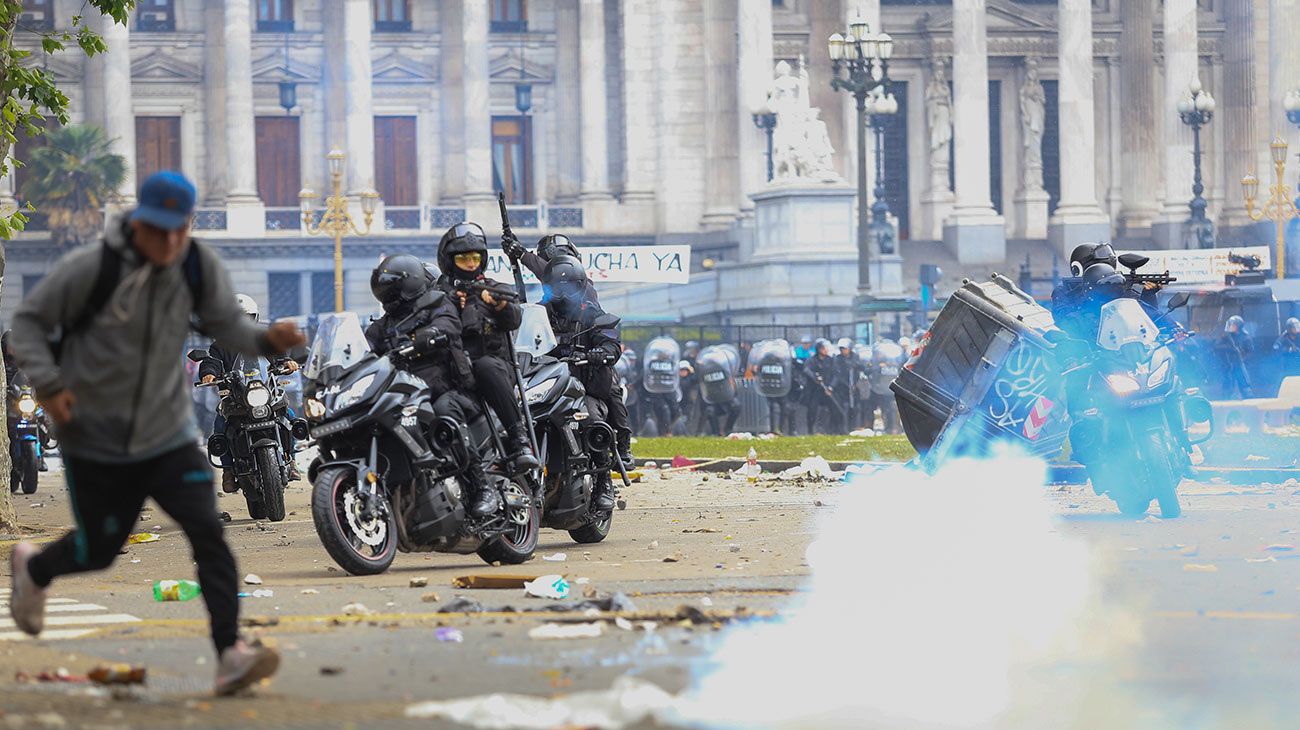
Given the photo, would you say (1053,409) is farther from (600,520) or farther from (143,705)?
(143,705)

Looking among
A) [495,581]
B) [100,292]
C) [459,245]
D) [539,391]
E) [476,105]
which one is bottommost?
[495,581]

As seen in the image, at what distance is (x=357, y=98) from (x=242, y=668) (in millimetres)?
53848

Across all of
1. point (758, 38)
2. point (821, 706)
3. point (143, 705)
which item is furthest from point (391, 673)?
point (758, 38)

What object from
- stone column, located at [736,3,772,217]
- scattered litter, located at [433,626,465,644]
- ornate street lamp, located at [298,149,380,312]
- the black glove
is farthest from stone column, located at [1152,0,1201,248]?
scattered litter, located at [433,626,465,644]

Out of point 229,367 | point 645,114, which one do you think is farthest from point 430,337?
point 645,114

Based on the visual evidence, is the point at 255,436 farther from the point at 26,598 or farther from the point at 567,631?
the point at 26,598

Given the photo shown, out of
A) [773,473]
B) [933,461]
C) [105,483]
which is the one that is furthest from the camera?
[773,473]

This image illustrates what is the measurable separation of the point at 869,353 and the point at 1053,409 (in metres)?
19.1

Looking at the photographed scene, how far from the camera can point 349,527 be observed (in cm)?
1205

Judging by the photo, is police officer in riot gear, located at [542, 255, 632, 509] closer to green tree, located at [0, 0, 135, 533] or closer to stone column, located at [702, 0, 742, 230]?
green tree, located at [0, 0, 135, 533]

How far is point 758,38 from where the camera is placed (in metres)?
55.8

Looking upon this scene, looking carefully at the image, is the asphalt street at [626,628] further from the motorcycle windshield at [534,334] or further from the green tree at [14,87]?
the motorcycle windshield at [534,334]

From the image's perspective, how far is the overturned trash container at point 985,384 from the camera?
52.0 ft

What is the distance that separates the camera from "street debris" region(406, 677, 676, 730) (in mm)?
6762
